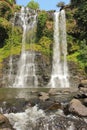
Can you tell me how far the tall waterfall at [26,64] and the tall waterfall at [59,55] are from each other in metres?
3.07

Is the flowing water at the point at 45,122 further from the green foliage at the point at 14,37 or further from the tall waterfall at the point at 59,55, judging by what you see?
the green foliage at the point at 14,37

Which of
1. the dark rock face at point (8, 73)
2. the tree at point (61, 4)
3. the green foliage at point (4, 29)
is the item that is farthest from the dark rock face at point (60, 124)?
the tree at point (61, 4)

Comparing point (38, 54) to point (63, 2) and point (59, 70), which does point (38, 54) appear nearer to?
point (59, 70)

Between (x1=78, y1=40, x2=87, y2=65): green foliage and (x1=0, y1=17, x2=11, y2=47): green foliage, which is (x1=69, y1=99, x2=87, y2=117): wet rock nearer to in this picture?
(x1=78, y1=40, x2=87, y2=65): green foliage

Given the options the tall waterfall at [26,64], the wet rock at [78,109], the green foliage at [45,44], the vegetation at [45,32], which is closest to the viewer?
the wet rock at [78,109]

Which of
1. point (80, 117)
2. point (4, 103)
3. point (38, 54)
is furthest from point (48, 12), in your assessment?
point (80, 117)

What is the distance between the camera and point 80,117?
17078mm

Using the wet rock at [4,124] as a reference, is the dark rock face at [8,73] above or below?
above

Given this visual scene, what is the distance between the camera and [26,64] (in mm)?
44156

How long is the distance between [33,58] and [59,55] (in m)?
4.89

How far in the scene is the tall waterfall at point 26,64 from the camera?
41125 mm

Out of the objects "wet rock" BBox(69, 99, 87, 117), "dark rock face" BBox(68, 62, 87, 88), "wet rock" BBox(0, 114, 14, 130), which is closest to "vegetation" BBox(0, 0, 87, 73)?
"dark rock face" BBox(68, 62, 87, 88)

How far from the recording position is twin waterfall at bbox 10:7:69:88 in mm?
41250

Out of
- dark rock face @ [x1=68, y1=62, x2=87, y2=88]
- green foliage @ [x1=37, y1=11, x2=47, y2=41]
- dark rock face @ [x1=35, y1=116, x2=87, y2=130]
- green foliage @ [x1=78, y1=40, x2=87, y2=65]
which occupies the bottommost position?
dark rock face @ [x1=35, y1=116, x2=87, y2=130]
